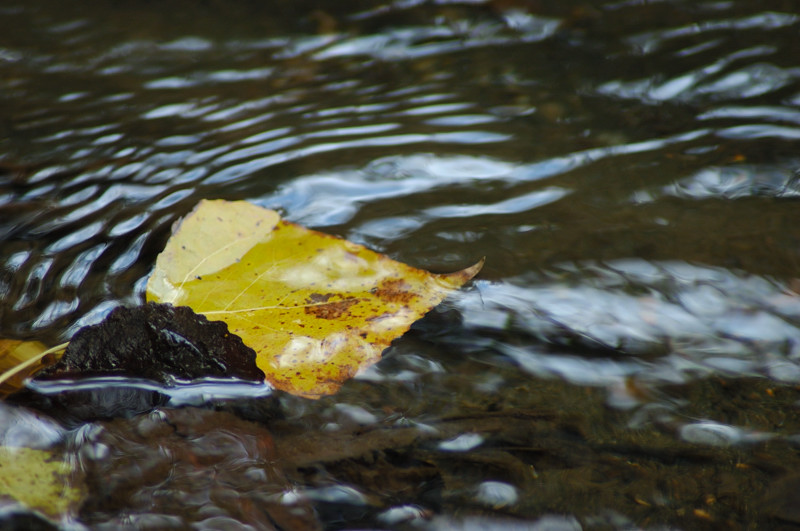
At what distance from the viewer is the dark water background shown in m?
1.15

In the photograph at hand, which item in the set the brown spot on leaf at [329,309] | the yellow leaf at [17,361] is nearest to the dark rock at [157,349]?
the yellow leaf at [17,361]

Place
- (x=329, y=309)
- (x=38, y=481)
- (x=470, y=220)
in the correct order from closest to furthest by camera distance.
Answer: (x=38, y=481) → (x=329, y=309) → (x=470, y=220)

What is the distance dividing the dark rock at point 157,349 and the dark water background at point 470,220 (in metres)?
0.10

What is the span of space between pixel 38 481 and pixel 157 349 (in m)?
0.30

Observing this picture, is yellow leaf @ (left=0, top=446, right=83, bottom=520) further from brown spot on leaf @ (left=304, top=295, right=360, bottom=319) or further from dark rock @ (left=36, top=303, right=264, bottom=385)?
brown spot on leaf @ (left=304, top=295, right=360, bottom=319)

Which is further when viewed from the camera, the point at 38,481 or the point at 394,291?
the point at 394,291

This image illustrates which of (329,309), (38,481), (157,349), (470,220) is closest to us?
(38,481)

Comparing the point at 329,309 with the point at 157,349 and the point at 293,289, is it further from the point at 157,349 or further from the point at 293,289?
the point at 157,349

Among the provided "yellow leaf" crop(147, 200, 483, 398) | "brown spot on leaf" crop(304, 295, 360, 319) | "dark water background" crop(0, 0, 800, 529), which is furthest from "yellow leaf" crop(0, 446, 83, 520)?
"brown spot on leaf" crop(304, 295, 360, 319)

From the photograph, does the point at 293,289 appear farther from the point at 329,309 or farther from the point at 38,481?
the point at 38,481

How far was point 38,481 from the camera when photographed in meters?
1.10

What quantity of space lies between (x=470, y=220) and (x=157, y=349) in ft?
2.95

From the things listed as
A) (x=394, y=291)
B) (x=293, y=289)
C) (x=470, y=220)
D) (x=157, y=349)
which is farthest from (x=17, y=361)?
(x=470, y=220)

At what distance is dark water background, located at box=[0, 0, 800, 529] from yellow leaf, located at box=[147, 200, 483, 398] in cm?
6
